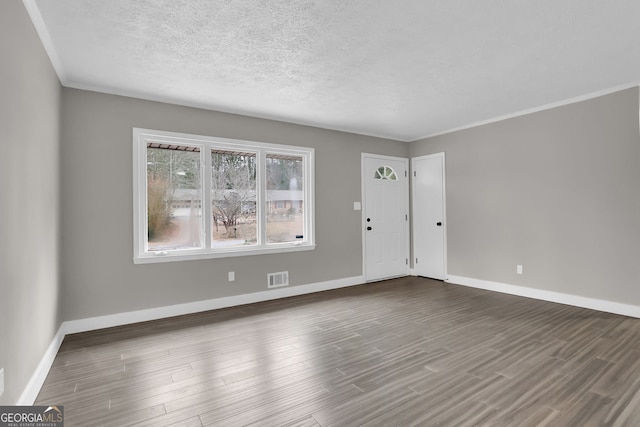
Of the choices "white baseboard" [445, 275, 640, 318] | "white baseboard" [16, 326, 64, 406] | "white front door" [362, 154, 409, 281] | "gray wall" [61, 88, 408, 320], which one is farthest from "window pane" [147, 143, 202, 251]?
"white baseboard" [445, 275, 640, 318]

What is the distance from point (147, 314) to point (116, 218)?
1128mm

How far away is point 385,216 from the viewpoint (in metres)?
5.76

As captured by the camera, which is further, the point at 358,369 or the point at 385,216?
the point at 385,216

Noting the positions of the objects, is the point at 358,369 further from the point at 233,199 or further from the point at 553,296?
the point at 553,296

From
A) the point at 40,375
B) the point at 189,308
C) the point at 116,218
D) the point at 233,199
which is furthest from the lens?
the point at 233,199

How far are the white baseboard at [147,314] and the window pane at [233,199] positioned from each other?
0.74 metres

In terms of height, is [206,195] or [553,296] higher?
[206,195]

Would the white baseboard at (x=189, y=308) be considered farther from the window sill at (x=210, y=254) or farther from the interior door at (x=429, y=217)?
the interior door at (x=429, y=217)

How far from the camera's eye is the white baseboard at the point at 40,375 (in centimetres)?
198

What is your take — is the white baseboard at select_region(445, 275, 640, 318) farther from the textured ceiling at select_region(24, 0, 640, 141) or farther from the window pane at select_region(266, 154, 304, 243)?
the window pane at select_region(266, 154, 304, 243)

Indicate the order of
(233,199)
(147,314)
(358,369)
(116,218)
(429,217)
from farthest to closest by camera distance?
(429,217) < (233,199) < (147,314) < (116,218) < (358,369)

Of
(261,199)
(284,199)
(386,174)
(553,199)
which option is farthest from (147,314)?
(553,199)

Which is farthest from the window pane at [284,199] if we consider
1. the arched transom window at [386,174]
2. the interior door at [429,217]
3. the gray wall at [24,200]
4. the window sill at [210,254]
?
the gray wall at [24,200]

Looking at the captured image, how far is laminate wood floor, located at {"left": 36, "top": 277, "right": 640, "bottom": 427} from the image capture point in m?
1.94
